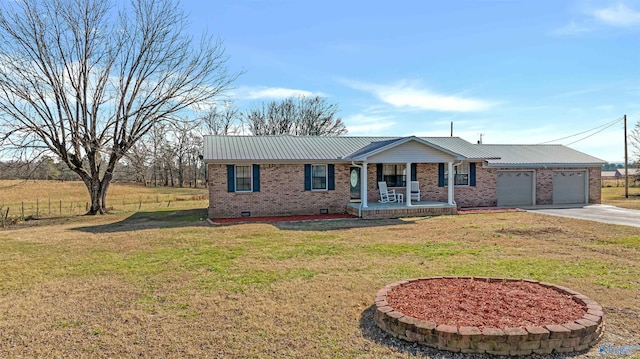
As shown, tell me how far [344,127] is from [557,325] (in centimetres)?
4810

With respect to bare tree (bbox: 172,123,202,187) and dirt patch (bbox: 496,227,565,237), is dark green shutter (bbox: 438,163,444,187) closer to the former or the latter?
dirt patch (bbox: 496,227,565,237)

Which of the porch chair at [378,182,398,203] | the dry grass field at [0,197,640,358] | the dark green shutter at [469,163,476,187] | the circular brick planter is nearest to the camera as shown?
the circular brick planter

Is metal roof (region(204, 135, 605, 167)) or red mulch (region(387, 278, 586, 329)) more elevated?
metal roof (region(204, 135, 605, 167))

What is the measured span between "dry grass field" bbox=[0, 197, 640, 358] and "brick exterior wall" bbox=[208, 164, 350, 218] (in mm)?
3180

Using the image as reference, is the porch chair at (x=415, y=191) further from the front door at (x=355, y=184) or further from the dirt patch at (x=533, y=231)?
the dirt patch at (x=533, y=231)

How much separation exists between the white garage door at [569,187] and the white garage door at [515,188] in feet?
4.85

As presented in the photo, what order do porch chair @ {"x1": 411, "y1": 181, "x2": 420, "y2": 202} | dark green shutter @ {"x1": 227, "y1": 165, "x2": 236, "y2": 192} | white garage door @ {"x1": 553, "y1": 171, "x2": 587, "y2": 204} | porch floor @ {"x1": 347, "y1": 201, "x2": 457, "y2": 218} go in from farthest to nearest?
white garage door @ {"x1": 553, "y1": 171, "x2": 587, "y2": 204} < porch chair @ {"x1": 411, "y1": 181, "x2": 420, "y2": 202} < dark green shutter @ {"x1": 227, "y1": 165, "x2": 236, "y2": 192} < porch floor @ {"x1": 347, "y1": 201, "x2": 457, "y2": 218}

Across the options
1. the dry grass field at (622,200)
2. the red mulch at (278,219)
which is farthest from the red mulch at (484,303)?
the dry grass field at (622,200)

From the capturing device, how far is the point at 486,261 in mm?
8180

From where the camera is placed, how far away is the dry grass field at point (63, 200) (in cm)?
2236

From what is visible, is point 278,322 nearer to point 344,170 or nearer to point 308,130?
point 344,170

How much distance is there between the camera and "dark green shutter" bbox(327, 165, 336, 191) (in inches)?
704

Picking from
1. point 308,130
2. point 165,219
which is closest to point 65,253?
point 165,219

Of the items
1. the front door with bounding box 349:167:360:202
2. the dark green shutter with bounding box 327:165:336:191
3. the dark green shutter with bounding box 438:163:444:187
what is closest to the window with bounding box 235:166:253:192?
the dark green shutter with bounding box 327:165:336:191
